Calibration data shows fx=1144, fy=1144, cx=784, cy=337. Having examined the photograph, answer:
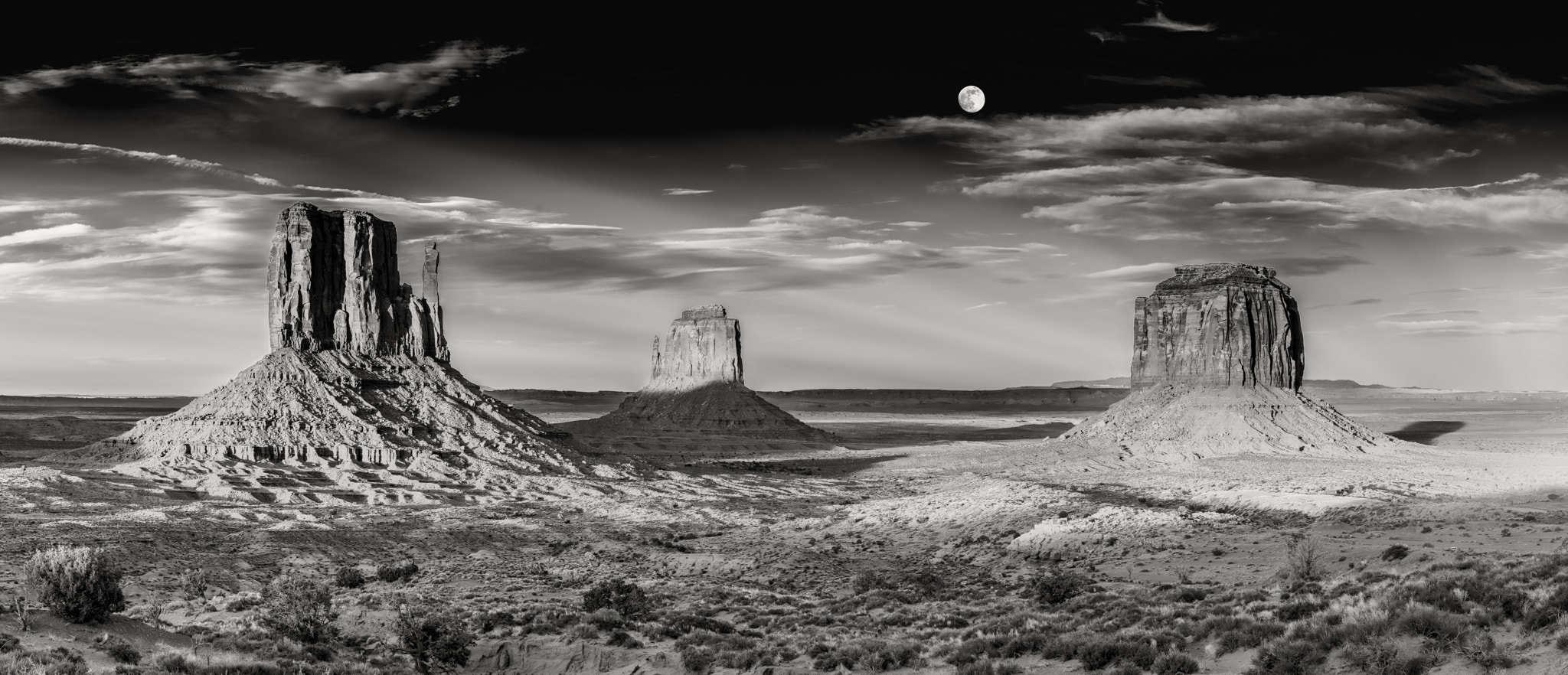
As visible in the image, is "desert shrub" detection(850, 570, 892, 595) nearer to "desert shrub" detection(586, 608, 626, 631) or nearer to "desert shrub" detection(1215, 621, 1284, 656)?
"desert shrub" detection(586, 608, 626, 631)

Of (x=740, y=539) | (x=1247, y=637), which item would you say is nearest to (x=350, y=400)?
(x=740, y=539)

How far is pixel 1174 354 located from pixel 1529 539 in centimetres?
5967

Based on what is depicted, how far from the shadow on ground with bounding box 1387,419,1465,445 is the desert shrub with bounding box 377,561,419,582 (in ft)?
301

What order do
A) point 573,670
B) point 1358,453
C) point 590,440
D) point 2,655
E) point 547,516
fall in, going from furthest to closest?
point 590,440 < point 1358,453 < point 547,516 < point 573,670 < point 2,655

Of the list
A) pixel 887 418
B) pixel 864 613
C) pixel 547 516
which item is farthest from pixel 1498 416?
pixel 864 613

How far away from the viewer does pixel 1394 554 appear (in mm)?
24906

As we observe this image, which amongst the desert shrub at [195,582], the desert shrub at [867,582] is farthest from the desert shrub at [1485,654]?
the desert shrub at [195,582]

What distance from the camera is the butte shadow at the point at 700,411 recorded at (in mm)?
102875

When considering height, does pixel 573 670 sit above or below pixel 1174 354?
below

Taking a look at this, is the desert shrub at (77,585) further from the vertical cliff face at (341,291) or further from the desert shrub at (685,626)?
the vertical cliff face at (341,291)

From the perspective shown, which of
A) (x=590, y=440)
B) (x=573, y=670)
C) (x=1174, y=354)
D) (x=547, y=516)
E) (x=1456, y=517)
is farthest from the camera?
(x=590, y=440)

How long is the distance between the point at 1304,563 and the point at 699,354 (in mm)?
106120

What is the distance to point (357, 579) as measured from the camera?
27672 mm

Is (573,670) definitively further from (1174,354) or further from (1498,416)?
(1498,416)
